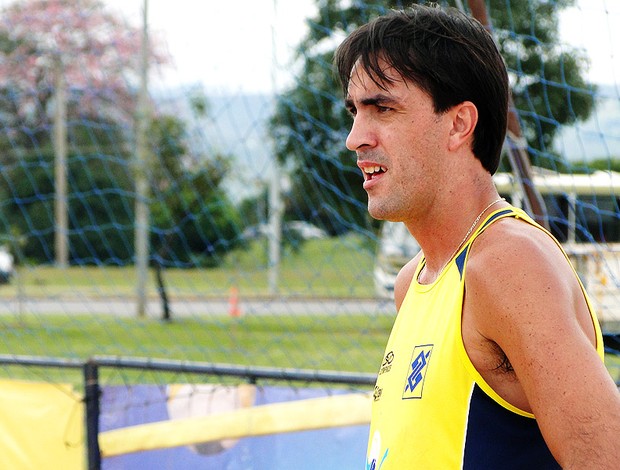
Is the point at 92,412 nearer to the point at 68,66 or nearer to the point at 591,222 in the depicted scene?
the point at 591,222

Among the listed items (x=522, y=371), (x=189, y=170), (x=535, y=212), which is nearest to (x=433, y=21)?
(x=522, y=371)

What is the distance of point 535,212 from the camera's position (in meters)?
3.52

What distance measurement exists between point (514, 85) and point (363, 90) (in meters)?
3.35

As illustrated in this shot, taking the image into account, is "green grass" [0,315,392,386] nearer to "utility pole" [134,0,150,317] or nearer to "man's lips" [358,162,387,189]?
"utility pole" [134,0,150,317]

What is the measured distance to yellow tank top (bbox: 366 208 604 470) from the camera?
1328 mm

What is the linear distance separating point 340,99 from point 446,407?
4658 millimetres

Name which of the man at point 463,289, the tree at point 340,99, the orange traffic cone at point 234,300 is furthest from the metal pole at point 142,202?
the man at point 463,289

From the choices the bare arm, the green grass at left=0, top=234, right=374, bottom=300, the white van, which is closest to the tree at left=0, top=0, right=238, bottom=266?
the green grass at left=0, top=234, right=374, bottom=300

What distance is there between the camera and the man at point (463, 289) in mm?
1214

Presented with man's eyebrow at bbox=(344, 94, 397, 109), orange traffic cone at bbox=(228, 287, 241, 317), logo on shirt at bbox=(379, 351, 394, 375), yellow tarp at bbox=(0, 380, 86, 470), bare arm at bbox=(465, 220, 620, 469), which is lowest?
orange traffic cone at bbox=(228, 287, 241, 317)

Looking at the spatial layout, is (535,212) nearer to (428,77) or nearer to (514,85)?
(514,85)

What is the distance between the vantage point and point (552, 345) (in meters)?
1.21

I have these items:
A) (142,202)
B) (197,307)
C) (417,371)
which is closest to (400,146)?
(417,371)

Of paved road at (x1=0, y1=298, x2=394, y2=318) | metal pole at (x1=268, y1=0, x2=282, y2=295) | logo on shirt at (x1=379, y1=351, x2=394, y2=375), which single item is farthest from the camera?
paved road at (x1=0, y1=298, x2=394, y2=318)
